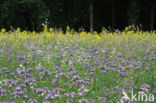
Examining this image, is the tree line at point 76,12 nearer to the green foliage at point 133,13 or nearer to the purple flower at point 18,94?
the green foliage at point 133,13

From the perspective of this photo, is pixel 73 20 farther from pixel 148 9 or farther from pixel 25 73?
pixel 25 73

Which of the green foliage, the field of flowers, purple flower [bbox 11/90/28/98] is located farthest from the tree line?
purple flower [bbox 11/90/28/98]

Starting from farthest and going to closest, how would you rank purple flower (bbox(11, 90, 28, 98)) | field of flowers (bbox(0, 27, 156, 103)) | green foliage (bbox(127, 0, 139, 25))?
1. green foliage (bbox(127, 0, 139, 25))
2. field of flowers (bbox(0, 27, 156, 103))
3. purple flower (bbox(11, 90, 28, 98))

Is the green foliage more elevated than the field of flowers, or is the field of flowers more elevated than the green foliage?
the green foliage

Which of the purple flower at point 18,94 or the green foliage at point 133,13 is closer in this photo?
the purple flower at point 18,94

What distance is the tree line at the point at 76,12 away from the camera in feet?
76.1

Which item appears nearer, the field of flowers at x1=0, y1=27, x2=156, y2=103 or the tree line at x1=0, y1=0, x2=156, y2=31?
the field of flowers at x1=0, y1=27, x2=156, y2=103

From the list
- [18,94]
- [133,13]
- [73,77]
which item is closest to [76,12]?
[133,13]

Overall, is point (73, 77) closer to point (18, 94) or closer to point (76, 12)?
point (18, 94)

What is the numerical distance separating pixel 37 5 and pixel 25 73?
1997 cm

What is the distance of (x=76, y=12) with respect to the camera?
3169 centimetres

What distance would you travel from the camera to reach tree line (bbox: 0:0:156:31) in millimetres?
23188

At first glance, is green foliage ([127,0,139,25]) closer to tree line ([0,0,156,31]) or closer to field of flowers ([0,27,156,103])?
tree line ([0,0,156,31])

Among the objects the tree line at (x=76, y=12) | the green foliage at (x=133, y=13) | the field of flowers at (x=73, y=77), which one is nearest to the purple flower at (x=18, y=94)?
the field of flowers at (x=73, y=77)
